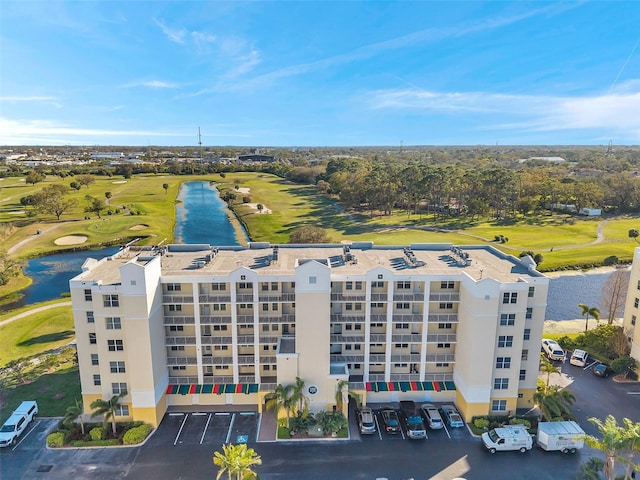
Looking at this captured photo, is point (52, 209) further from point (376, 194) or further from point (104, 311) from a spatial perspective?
point (104, 311)

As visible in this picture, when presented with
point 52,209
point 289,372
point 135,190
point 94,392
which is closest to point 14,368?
point 94,392

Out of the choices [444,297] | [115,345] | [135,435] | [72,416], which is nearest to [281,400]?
[135,435]

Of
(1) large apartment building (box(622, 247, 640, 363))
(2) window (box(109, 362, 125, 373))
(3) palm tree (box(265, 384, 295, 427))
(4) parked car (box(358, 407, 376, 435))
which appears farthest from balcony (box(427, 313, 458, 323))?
(2) window (box(109, 362, 125, 373))

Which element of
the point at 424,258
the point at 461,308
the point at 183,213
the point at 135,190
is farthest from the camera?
the point at 135,190

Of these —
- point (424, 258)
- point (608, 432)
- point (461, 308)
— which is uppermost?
point (424, 258)

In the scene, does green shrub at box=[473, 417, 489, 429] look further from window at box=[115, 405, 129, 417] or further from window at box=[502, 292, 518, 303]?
window at box=[115, 405, 129, 417]

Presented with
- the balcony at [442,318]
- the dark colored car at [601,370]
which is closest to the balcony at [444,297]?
the balcony at [442,318]
